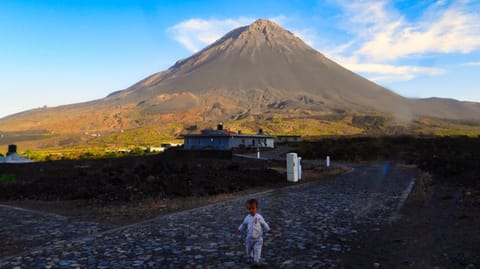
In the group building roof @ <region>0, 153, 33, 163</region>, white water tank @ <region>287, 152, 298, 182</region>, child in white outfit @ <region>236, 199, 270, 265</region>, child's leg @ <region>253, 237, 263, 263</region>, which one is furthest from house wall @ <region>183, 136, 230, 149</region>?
child's leg @ <region>253, 237, 263, 263</region>

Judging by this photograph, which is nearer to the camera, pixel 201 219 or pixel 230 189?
pixel 201 219

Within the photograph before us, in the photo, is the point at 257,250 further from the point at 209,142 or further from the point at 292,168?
the point at 209,142

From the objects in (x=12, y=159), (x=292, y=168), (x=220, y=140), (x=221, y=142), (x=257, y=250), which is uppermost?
(x=220, y=140)

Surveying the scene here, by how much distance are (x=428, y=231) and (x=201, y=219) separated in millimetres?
5375

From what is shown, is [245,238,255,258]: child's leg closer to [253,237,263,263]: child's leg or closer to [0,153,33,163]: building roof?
[253,237,263,263]: child's leg

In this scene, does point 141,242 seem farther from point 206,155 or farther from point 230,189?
Answer: point 206,155

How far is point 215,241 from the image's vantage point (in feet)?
26.7

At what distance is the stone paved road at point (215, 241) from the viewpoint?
6.73 metres

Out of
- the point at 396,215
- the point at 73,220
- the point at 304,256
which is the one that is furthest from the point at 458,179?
the point at 73,220

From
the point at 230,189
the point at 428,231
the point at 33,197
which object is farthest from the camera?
the point at 230,189

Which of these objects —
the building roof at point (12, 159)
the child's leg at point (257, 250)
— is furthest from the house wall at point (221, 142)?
the child's leg at point (257, 250)

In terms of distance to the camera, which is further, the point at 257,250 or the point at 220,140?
the point at 220,140

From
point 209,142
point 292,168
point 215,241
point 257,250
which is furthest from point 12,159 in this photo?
point 257,250

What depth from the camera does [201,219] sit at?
35.4 ft
